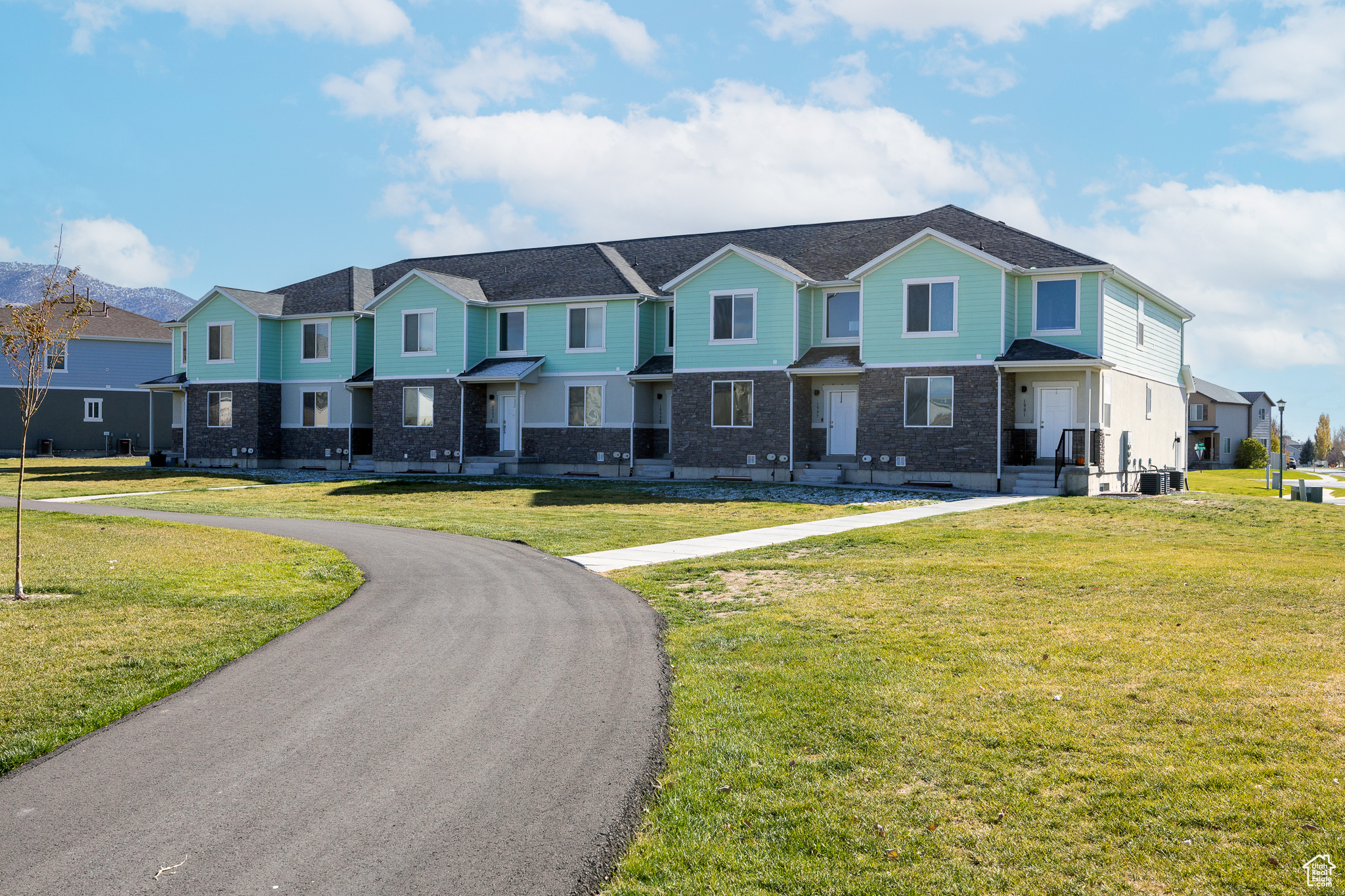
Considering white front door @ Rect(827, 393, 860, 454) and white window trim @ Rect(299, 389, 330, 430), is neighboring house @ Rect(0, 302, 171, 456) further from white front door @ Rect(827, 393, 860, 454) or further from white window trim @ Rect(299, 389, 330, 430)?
white front door @ Rect(827, 393, 860, 454)

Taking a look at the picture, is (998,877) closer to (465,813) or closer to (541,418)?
(465,813)

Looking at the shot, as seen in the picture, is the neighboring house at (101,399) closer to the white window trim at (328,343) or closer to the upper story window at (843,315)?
the white window trim at (328,343)

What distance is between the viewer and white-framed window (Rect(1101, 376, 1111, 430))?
94.0 feet

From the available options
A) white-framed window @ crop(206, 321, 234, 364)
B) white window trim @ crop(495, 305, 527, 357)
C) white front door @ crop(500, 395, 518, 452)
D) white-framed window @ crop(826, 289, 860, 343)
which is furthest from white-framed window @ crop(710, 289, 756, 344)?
white-framed window @ crop(206, 321, 234, 364)

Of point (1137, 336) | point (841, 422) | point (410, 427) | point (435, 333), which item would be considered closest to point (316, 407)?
point (410, 427)

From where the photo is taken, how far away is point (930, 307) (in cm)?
2959

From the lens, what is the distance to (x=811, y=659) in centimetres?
800

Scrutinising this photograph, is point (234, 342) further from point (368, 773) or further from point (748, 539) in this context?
point (368, 773)

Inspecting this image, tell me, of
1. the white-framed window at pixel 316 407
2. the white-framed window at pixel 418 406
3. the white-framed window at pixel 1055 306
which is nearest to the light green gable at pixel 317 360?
the white-framed window at pixel 316 407

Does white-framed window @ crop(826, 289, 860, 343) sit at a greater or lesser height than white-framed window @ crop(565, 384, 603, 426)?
greater

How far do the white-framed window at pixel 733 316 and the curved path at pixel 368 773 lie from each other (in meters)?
23.9

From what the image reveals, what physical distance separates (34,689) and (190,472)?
3374cm

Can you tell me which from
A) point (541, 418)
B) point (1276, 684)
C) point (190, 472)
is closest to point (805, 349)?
point (541, 418)
